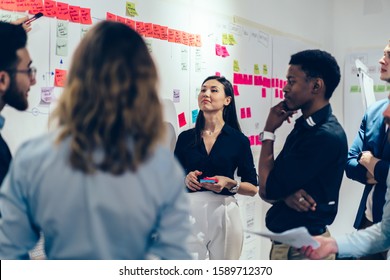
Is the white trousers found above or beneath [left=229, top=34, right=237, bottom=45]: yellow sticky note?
beneath

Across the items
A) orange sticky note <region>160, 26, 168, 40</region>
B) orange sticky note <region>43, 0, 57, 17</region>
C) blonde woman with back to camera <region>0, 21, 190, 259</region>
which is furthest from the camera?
orange sticky note <region>160, 26, 168, 40</region>

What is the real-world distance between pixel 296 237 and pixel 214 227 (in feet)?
1.99

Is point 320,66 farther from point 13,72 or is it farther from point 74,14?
point 13,72

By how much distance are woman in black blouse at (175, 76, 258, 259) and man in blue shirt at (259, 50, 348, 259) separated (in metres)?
0.17

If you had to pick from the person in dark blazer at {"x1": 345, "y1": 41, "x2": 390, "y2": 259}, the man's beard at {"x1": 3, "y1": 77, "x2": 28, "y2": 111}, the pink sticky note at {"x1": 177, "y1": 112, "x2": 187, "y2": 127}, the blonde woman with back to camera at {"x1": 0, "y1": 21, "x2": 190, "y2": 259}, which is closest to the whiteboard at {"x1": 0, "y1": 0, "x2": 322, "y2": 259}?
the pink sticky note at {"x1": 177, "y1": 112, "x2": 187, "y2": 127}

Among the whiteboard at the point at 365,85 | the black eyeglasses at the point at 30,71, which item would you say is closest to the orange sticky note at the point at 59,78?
the black eyeglasses at the point at 30,71

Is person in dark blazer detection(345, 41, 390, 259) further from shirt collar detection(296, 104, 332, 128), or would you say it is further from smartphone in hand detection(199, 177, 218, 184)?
smartphone in hand detection(199, 177, 218, 184)

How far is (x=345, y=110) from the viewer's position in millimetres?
2283

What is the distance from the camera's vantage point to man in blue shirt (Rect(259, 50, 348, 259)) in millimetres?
1985

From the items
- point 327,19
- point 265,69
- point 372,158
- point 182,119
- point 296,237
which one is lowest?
point 296,237

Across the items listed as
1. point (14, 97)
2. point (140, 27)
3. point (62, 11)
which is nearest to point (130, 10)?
point (140, 27)

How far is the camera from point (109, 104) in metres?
1.20

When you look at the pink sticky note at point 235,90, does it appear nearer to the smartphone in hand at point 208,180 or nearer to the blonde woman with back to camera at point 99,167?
the smartphone in hand at point 208,180
